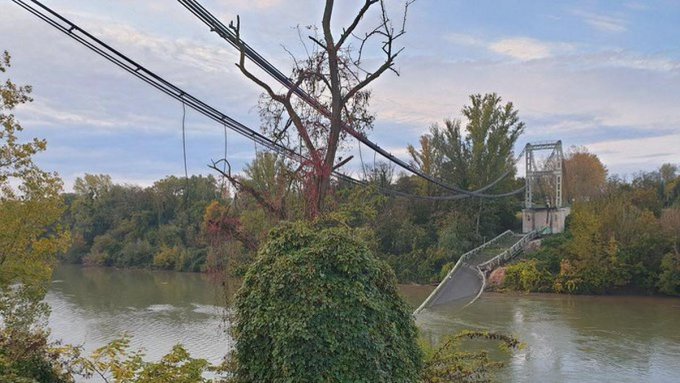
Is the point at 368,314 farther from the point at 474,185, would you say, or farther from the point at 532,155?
the point at 532,155

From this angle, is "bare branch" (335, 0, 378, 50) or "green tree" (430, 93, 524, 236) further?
"green tree" (430, 93, 524, 236)

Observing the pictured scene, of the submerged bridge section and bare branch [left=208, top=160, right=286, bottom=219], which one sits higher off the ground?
bare branch [left=208, top=160, right=286, bottom=219]

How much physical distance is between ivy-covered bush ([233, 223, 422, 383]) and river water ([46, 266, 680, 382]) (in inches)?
149

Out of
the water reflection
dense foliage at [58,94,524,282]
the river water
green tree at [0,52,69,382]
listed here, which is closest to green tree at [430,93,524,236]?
dense foliage at [58,94,524,282]

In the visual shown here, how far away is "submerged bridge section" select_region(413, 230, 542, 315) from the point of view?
20.9 meters

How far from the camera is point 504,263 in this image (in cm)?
2661

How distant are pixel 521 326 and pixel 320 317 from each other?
14881 mm

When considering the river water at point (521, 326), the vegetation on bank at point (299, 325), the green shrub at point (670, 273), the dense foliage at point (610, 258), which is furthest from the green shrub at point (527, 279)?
the vegetation on bank at point (299, 325)

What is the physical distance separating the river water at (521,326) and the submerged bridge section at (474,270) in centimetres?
77

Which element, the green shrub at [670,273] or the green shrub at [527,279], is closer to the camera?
the green shrub at [670,273]

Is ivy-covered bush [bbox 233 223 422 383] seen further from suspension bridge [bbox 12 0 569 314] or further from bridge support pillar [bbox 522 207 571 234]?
bridge support pillar [bbox 522 207 571 234]

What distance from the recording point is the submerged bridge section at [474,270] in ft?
68.5

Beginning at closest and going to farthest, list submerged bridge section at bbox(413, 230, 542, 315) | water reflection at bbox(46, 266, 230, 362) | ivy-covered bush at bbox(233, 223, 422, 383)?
1. ivy-covered bush at bbox(233, 223, 422, 383)
2. water reflection at bbox(46, 266, 230, 362)
3. submerged bridge section at bbox(413, 230, 542, 315)

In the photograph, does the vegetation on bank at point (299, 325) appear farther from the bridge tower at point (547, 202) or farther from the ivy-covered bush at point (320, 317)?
the bridge tower at point (547, 202)
